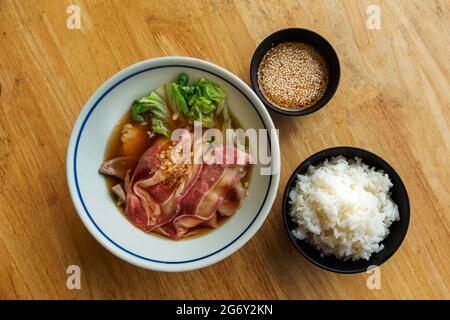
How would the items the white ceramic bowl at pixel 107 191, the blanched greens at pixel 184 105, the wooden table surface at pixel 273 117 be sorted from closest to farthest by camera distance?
the white ceramic bowl at pixel 107 191, the blanched greens at pixel 184 105, the wooden table surface at pixel 273 117

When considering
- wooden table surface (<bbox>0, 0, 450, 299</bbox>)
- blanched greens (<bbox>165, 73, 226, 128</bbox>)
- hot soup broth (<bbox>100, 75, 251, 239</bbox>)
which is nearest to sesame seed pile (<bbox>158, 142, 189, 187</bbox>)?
hot soup broth (<bbox>100, 75, 251, 239</bbox>)

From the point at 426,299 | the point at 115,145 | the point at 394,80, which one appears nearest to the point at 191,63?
the point at 115,145

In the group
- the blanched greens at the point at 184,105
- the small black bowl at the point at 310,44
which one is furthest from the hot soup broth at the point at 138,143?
the small black bowl at the point at 310,44

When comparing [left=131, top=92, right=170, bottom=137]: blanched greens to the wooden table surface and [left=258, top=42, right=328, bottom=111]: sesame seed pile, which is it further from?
[left=258, top=42, right=328, bottom=111]: sesame seed pile

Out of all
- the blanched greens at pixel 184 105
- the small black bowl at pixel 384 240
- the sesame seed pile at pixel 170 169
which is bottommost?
the small black bowl at pixel 384 240

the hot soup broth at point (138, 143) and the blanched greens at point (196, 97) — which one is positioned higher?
the blanched greens at point (196, 97)

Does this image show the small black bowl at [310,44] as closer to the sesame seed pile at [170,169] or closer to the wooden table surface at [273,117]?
the wooden table surface at [273,117]
